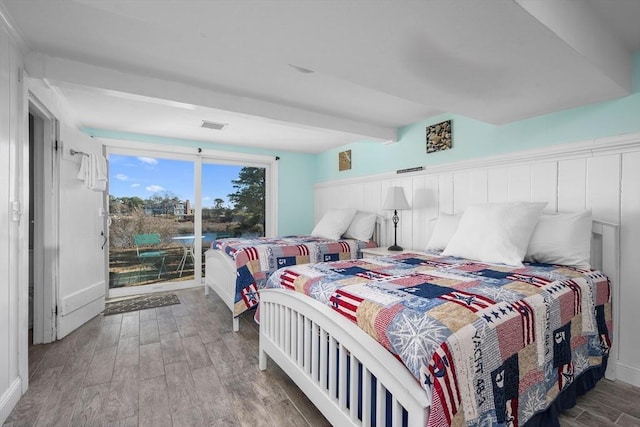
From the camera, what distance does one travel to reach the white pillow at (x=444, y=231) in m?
2.59

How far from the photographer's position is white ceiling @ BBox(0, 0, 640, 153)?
126 cm

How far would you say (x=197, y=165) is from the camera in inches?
175

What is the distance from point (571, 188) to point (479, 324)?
1761mm

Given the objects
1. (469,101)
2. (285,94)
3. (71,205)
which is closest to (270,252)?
(285,94)

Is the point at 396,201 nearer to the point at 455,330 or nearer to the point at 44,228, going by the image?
the point at 455,330

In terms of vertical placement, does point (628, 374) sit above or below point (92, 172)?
below

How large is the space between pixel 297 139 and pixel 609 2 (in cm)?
327

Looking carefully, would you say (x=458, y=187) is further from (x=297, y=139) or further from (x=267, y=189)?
(x=267, y=189)

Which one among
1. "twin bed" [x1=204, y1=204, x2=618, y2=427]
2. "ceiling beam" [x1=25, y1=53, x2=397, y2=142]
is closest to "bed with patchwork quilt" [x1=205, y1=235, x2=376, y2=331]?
"twin bed" [x1=204, y1=204, x2=618, y2=427]

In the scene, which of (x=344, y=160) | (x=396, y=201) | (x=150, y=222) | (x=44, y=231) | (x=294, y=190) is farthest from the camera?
(x=294, y=190)

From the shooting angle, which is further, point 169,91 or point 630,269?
point 169,91

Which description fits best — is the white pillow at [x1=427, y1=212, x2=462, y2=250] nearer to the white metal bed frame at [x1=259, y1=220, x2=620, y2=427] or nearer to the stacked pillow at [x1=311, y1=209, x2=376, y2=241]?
the white metal bed frame at [x1=259, y1=220, x2=620, y2=427]

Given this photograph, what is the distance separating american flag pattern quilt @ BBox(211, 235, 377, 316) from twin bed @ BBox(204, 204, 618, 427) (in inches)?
27.2

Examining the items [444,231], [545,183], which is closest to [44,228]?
[444,231]
